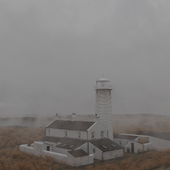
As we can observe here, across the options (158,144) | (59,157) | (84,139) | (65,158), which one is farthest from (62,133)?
(158,144)

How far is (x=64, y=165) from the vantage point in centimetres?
1942

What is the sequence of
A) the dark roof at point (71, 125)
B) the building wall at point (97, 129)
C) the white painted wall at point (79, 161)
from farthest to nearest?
the dark roof at point (71, 125), the building wall at point (97, 129), the white painted wall at point (79, 161)

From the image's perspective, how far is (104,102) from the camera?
2650 centimetres

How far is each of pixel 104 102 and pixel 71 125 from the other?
5408 mm

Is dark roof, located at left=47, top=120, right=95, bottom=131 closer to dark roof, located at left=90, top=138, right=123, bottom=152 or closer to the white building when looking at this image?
the white building

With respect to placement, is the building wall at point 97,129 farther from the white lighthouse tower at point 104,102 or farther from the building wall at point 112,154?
the building wall at point 112,154

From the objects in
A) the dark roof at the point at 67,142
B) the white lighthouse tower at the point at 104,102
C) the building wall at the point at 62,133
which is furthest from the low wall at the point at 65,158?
the white lighthouse tower at the point at 104,102

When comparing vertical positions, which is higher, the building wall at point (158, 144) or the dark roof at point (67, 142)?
the dark roof at point (67, 142)

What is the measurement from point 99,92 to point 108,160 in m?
8.98

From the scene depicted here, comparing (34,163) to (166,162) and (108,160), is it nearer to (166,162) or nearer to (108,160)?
(108,160)

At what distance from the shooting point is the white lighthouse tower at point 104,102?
1041 inches

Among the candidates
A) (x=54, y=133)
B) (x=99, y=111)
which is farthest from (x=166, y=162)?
(x=54, y=133)

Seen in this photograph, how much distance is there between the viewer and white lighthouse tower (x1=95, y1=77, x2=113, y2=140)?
2644 centimetres

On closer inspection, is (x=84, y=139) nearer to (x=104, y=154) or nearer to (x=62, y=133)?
(x=104, y=154)
